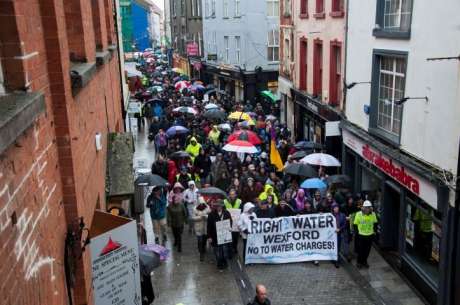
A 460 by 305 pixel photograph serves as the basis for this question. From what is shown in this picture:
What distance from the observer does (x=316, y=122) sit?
20.9 m

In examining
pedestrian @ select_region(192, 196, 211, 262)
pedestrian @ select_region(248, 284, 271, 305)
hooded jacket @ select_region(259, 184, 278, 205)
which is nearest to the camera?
pedestrian @ select_region(248, 284, 271, 305)

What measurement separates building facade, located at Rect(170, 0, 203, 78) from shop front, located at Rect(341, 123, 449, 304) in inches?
1244

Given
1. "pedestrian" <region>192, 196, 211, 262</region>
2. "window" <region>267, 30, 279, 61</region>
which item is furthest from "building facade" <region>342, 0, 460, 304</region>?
"window" <region>267, 30, 279, 61</region>

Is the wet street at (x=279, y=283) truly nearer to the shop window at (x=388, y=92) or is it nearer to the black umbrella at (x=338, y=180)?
the black umbrella at (x=338, y=180)

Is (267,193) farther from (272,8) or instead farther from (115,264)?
(272,8)

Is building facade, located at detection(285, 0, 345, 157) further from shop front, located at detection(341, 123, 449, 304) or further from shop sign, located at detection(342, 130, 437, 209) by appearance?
shop front, located at detection(341, 123, 449, 304)

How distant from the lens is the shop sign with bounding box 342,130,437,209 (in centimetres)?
1028

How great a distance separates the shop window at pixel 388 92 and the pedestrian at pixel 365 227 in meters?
1.84

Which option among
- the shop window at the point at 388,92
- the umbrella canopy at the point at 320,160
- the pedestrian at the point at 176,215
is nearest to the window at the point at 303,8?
the umbrella canopy at the point at 320,160

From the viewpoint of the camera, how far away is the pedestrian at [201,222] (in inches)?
491

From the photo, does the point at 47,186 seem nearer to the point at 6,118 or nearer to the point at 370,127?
the point at 6,118

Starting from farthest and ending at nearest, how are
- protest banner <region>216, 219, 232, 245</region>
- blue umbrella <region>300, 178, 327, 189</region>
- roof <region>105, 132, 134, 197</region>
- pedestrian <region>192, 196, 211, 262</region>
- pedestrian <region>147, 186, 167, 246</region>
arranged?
1. blue umbrella <region>300, 178, 327, 189</region>
2. pedestrian <region>147, 186, 167, 246</region>
3. pedestrian <region>192, 196, 211, 262</region>
4. protest banner <region>216, 219, 232, 245</region>
5. roof <region>105, 132, 134, 197</region>

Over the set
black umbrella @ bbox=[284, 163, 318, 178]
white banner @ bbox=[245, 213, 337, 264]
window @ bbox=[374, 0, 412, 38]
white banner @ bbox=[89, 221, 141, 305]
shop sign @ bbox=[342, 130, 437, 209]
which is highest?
window @ bbox=[374, 0, 412, 38]

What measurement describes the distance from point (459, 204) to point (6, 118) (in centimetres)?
854
